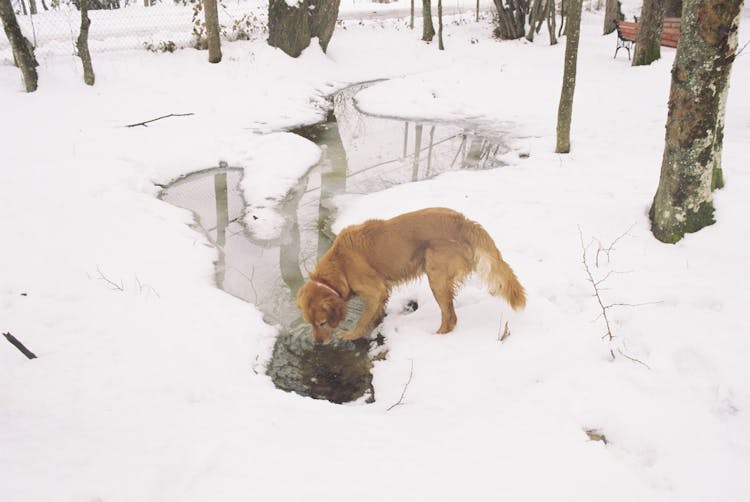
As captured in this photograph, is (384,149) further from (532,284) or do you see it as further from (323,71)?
(323,71)

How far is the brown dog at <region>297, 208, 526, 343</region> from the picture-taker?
3.63 meters

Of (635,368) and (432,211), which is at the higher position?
(432,211)

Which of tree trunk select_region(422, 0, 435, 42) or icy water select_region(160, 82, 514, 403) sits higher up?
tree trunk select_region(422, 0, 435, 42)

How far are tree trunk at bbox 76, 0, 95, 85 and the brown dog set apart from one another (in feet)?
30.8

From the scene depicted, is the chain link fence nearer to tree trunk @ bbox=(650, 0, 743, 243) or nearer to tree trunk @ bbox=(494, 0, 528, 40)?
tree trunk @ bbox=(494, 0, 528, 40)

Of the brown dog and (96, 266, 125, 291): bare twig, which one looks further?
(96, 266, 125, 291): bare twig

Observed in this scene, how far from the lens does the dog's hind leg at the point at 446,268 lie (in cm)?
369

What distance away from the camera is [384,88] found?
564 inches

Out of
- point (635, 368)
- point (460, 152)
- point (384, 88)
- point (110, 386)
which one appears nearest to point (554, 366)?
point (635, 368)

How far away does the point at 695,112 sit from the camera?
156 inches

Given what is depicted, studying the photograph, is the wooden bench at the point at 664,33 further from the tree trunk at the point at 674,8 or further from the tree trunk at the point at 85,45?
the tree trunk at the point at 85,45

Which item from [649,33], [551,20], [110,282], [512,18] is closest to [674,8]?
[551,20]

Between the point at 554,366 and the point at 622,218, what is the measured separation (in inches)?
107

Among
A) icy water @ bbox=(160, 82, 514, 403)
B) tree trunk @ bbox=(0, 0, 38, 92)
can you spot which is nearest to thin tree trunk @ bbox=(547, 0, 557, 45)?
icy water @ bbox=(160, 82, 514, 403)
